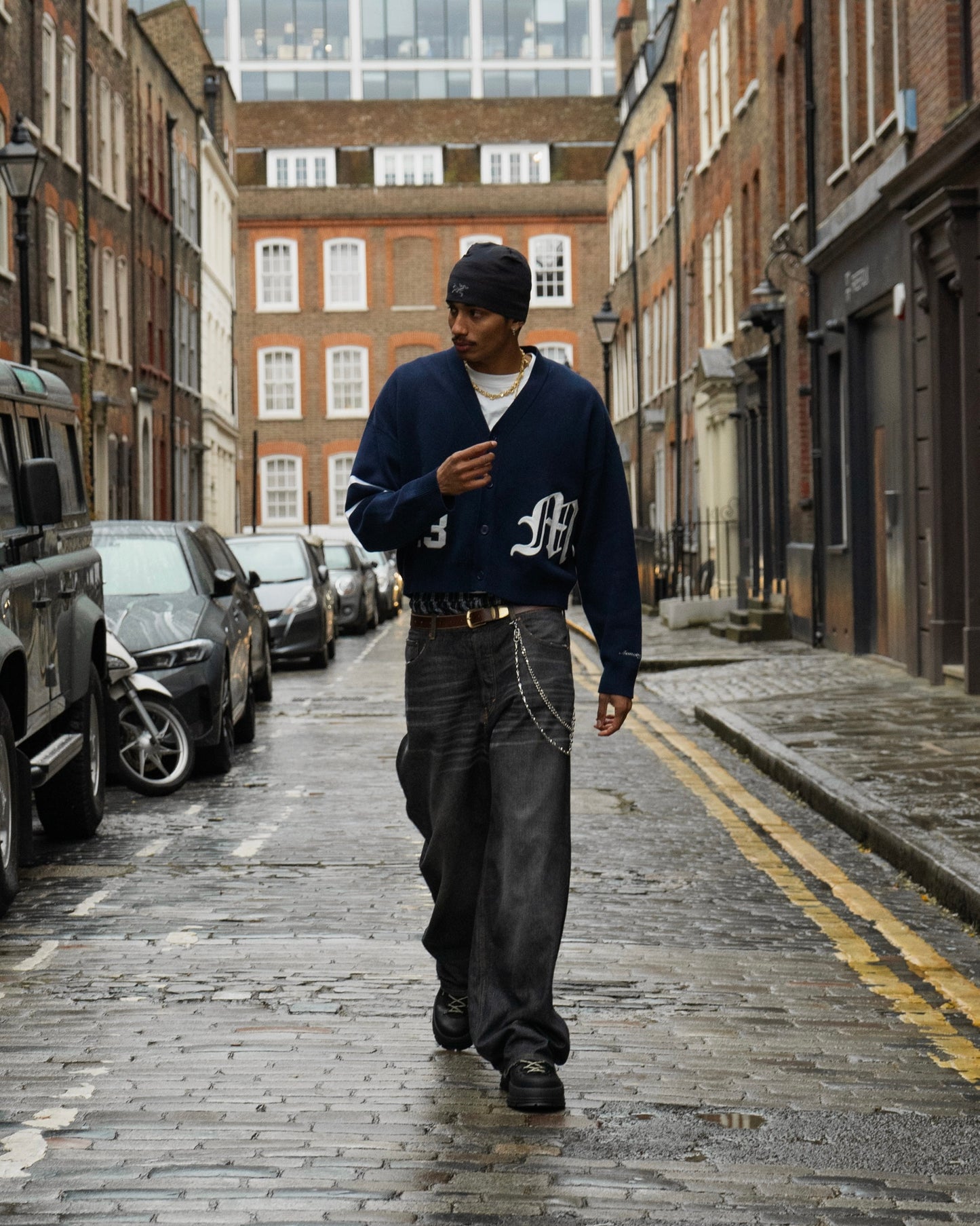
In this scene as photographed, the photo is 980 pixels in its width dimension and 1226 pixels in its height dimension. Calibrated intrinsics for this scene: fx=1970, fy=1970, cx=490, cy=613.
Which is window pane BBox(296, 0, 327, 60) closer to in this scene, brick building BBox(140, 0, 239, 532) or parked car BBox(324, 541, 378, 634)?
brick building BBox(140, 0, 239, 532)

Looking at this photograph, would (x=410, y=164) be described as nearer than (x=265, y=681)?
No

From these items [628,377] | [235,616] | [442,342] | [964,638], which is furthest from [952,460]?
[442,342]

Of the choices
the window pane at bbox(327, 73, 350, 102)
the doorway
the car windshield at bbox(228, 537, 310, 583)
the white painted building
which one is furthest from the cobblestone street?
the window pane at bbox(327, 73, 350, 102)

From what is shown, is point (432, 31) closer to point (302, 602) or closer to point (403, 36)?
point (403, 36)

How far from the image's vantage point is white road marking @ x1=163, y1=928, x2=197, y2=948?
274 inches

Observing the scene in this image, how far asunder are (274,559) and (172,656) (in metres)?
12.2

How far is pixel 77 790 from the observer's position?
369 inches

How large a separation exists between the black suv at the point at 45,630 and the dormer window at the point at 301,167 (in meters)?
63.4

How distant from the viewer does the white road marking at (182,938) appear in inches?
274

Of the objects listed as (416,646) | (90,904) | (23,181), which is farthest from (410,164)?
(416,646)

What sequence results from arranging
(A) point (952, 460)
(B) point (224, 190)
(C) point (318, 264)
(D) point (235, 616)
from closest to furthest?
(D) point (235, 616) < (A) point (952, 460) < (B) point (224, 190) < (C) point (318, 264)

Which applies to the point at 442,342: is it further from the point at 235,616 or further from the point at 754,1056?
the point at 754,1056

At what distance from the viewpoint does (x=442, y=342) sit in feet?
219

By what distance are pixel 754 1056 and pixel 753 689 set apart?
12.3 m
